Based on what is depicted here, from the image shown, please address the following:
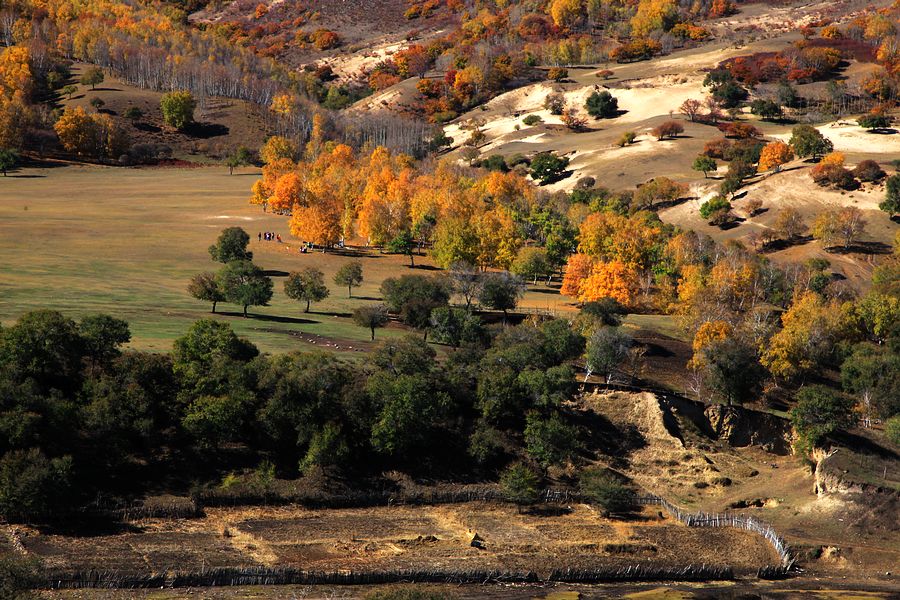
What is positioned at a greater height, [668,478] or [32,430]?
[32,430]

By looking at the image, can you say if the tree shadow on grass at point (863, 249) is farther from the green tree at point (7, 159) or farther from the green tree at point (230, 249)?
the green tree at point (7, 159)

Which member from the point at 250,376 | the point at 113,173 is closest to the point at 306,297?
the point at 250,376

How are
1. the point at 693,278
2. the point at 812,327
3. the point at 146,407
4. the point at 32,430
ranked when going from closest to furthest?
the point at 32,430 → the point at 146,407 → the point at 812,327 → the point at 693,278

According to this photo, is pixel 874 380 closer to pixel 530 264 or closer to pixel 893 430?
pixel 893 430

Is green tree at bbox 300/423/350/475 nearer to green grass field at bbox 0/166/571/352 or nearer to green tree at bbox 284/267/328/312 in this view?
green grass field at bbox 0/166/571/352

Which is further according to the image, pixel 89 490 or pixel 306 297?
pixel 306 297

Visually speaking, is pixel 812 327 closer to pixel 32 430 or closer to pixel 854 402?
pixel 854 402

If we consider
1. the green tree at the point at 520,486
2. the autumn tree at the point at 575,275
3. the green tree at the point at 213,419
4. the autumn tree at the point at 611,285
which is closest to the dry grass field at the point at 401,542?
the green tree at the point at 520,486
